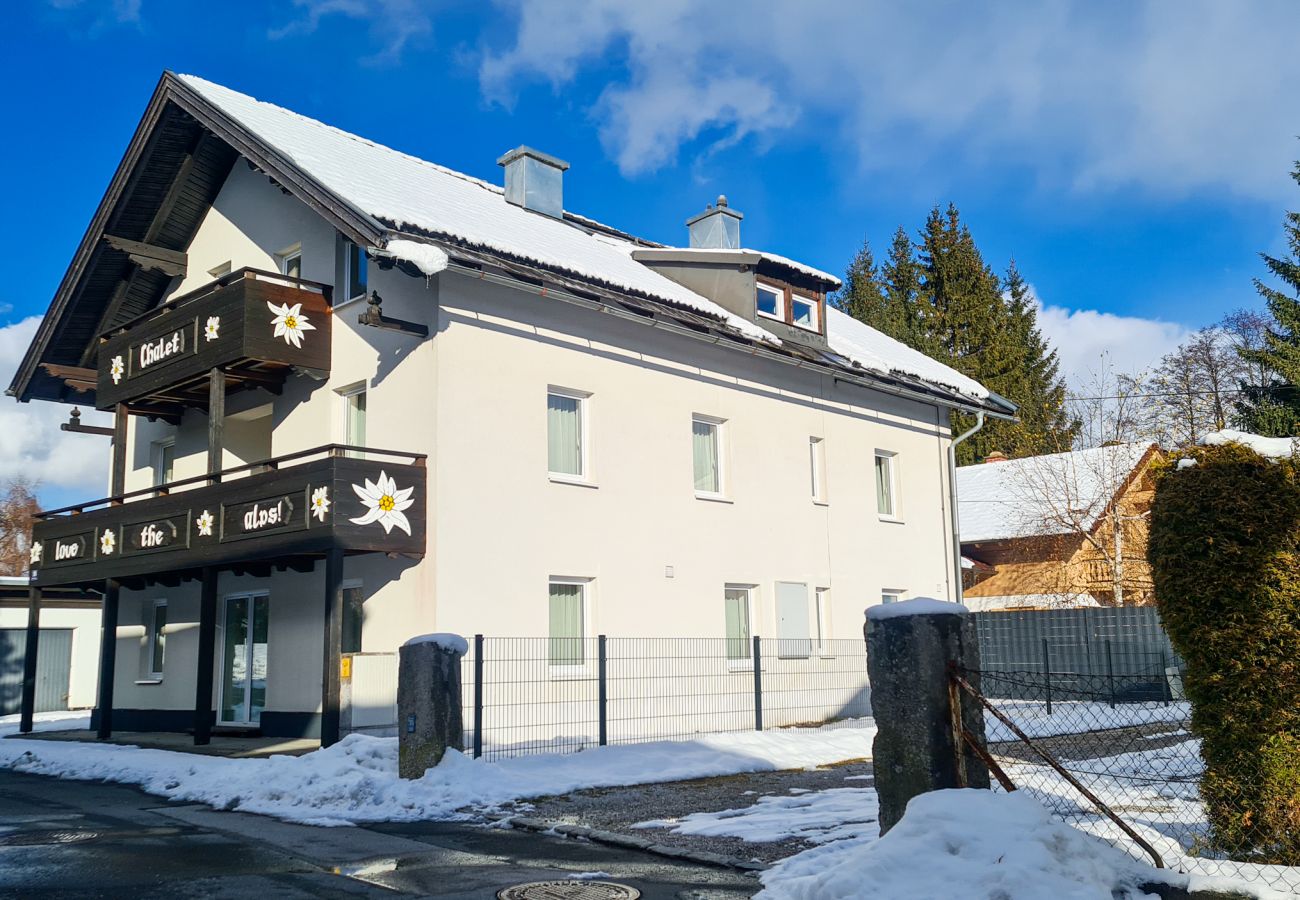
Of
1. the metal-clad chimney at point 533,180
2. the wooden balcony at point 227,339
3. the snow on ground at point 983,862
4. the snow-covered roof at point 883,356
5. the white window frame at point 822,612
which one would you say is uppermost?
the metal-clad chimney at point 533,180

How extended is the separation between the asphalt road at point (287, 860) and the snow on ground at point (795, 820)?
2.93 ft

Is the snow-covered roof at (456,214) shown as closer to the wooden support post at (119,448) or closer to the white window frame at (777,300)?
the white window frame at (777,300)

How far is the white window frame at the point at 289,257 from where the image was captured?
18938 millimetres

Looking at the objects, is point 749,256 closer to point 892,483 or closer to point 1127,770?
point 892,483

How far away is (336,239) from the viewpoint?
17969mm

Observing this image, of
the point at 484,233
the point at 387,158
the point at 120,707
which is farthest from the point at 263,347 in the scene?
the point at 120,707

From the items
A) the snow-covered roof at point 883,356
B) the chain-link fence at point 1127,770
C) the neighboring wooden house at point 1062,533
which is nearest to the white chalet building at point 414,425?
the snow-covered roof at point 883,356

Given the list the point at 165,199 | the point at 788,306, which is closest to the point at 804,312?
the point at 788,306

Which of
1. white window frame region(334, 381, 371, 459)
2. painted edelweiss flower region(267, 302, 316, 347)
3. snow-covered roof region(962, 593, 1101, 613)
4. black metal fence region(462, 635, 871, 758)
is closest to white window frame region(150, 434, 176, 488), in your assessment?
white window frame region(334, 381, 371, 459)

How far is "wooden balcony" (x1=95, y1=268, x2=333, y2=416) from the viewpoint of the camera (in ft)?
55.4

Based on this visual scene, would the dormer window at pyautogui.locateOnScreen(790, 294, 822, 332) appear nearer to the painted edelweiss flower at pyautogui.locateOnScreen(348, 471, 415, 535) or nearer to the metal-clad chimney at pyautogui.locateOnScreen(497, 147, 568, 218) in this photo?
the metal-clad chimney at pyautogui.locateOnScreen(497, 147, 568, 218)

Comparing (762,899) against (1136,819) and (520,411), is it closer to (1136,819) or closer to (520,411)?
(1136,819)

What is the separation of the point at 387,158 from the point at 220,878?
15.8 metres

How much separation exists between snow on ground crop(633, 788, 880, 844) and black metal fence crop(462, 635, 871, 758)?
3692mm
